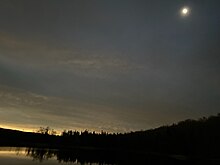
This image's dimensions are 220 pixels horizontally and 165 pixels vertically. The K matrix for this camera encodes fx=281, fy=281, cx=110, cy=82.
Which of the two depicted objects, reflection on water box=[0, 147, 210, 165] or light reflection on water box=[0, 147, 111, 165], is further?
reflection on water box=[0, 147, 210, 165]

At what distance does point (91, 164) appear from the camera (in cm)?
9262

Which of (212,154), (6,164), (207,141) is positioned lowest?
(6,164)

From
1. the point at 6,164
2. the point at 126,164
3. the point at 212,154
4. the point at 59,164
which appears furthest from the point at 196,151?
the point at 6,164

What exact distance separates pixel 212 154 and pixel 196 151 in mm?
15743

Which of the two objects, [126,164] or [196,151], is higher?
[196,151]

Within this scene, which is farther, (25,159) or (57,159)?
(57,159)

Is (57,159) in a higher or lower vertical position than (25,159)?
higher

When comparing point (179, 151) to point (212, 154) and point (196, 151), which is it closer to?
point (196, 151)

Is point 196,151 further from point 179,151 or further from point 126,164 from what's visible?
point 126,164

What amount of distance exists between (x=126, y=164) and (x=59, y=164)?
29202 millimetres

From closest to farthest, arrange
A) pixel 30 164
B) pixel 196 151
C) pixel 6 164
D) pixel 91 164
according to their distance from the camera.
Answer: pixel 6 164, pixel 30 164, pixel 91 164, pixel 196 151

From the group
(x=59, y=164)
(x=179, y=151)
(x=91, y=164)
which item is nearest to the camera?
(x=59, y=164)

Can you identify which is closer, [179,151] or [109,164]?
[109,164]

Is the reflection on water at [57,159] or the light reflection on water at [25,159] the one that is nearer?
the light reflection on water at [25,159]
